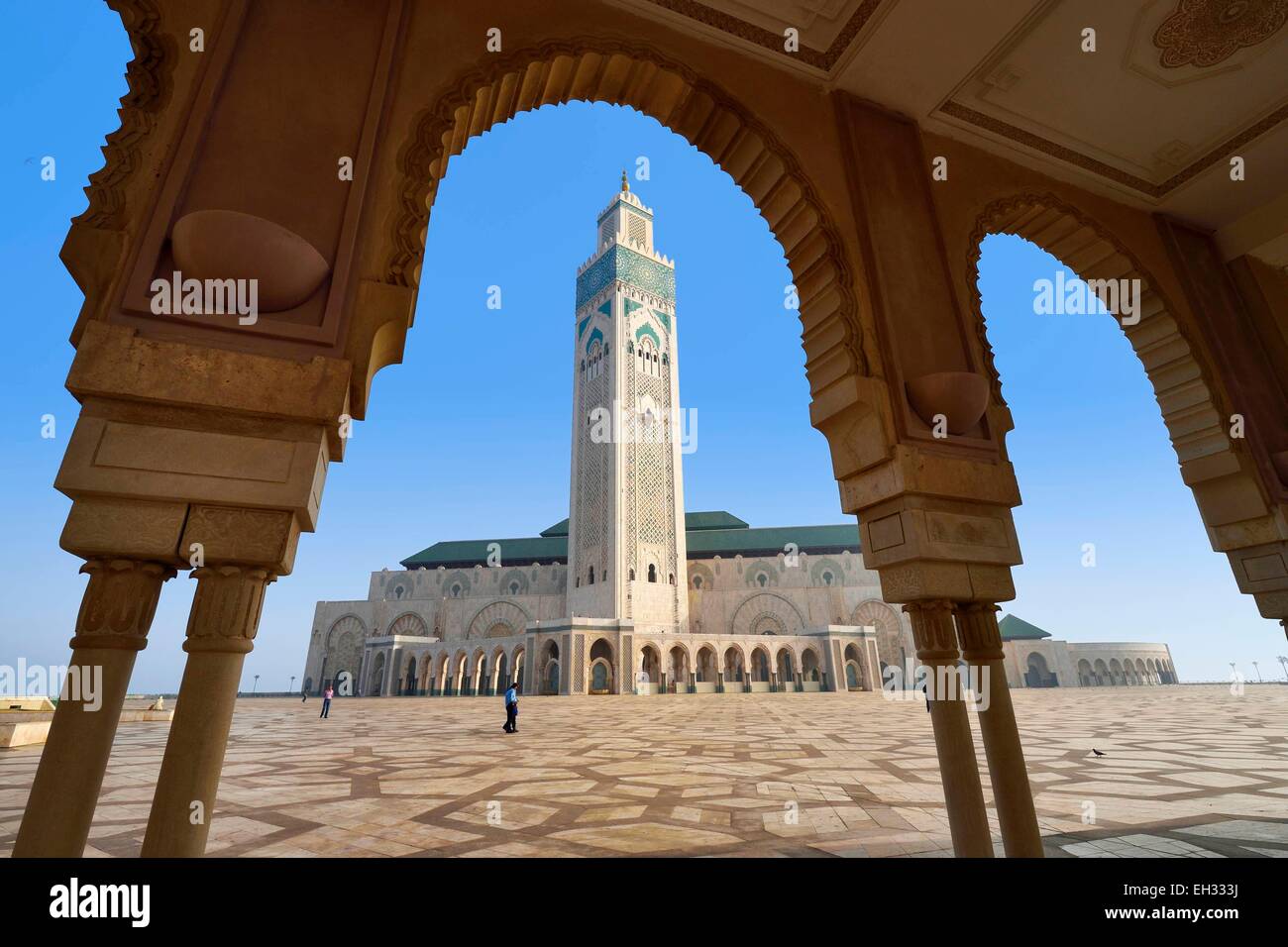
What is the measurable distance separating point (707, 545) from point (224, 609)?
4071cm

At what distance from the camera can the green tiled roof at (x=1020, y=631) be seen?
4066 cm

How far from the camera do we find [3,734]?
6488 millimetres

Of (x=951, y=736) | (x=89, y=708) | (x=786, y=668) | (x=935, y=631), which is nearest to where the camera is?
(x=89, y=708)

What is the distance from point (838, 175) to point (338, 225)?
2660 millimetres

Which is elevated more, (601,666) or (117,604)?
(601,666)

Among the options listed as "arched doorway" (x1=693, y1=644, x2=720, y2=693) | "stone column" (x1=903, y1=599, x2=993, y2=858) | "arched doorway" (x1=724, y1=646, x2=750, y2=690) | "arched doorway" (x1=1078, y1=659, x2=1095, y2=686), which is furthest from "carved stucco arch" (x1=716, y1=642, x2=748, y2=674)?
"stone column" (x1=903, y1=599, x2=993, y2=858)

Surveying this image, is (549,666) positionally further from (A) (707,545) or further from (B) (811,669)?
(A) (707,545)

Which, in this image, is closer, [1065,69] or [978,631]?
[978,631]

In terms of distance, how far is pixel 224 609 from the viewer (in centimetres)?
173

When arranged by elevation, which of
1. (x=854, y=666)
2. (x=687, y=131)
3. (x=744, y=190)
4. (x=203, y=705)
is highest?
(x=687, y=131)

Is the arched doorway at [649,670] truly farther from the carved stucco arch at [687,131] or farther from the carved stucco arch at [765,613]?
the carved stucco arch at [687,131]

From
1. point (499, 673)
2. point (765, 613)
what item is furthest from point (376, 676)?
point (765, 613)

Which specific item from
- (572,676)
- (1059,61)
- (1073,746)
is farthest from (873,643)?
(1059,61)

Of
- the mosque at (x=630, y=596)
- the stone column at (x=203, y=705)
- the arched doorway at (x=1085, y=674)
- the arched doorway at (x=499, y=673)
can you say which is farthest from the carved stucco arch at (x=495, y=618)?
the stone column at (x=203, y=705)
